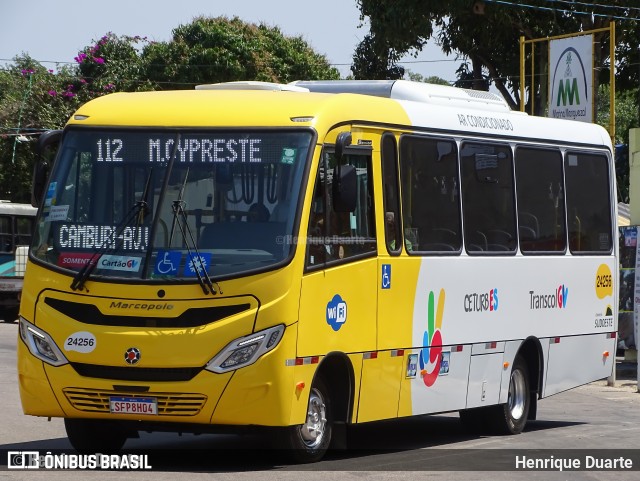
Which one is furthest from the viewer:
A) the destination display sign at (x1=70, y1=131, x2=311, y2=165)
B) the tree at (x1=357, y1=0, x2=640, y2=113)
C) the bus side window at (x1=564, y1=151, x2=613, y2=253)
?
the tree at (x1=357, y1=0, x2=640, y2=113)

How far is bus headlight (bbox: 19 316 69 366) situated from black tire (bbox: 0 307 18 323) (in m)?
26.8

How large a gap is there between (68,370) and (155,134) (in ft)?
6.66

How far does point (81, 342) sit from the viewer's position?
10859 millimetres

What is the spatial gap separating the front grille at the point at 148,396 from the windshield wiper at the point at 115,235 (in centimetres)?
82

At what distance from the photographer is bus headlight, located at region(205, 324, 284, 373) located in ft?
34.7

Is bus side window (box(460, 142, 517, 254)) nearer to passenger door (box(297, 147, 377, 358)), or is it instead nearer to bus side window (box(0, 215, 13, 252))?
passenger door (box(297, 147, 377, 358))

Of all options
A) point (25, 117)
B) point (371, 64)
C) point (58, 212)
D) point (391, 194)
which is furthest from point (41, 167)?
point (25, 117)

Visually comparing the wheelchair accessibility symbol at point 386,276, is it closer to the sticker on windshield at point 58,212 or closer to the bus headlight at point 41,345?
the sticker on windshield at point 58,212

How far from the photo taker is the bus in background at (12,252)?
3647 cm

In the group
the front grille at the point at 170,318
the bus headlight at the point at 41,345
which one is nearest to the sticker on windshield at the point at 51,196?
the bus headlight at the point at 41,345

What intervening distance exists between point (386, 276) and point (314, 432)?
162 centimetres

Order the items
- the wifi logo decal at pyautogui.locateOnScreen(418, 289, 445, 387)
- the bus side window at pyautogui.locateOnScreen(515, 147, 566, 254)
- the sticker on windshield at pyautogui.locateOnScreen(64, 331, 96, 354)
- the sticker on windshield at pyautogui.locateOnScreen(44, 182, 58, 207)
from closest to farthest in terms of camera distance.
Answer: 1. the sticker on windshield at pyautogui.locateOnScreen(64, 331, 96, 354)
2. the sticker on windshield at pyautogui.locateOnScreen(44, 182, 58, 207)
3. the wifi logo decal at pyautogui.locateOnScreen(418, 289, 445, 387)
4. the bus side window at pyautogui.locateOnScreen(515, 147, 566, 254)

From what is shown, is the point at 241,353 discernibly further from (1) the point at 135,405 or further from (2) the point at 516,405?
(2) the point at 516,405

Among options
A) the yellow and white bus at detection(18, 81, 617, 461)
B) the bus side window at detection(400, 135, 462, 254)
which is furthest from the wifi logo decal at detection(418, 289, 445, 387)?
the bus side window at detection(400, 135, 462, 254)
